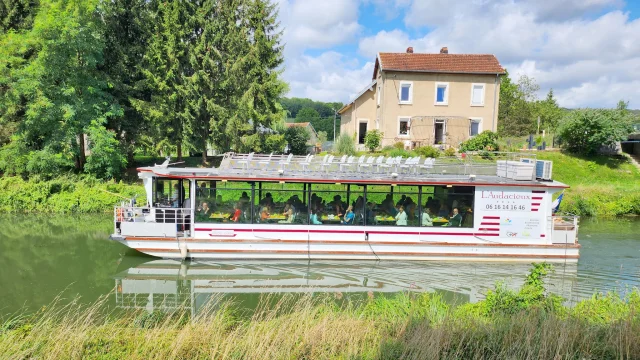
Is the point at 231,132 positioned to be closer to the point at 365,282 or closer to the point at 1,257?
the point at 1,257

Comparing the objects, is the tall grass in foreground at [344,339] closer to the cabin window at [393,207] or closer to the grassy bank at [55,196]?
the cabin window at [393,207]

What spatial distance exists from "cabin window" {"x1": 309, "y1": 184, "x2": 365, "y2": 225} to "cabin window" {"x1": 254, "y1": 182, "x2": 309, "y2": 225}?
281 mm

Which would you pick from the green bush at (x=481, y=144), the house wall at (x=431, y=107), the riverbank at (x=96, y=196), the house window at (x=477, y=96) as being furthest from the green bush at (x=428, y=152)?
the riverbank at (x=96, y=196)

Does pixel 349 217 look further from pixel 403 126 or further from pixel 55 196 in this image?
pixel 403 126

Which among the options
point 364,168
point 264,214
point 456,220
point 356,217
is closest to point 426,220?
point 456,220

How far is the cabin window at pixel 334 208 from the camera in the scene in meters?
14.1

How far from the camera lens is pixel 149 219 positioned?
13.7 meters

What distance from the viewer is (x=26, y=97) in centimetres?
2458

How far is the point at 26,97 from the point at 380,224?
2154 centimetres

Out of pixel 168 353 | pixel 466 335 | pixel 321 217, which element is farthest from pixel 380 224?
pixel 168 353

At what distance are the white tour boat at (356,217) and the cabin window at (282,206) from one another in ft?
0.10

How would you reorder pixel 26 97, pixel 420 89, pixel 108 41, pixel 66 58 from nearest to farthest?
pixel 66 58, pixel 26 97, pixel 108 41, pixel 420 89

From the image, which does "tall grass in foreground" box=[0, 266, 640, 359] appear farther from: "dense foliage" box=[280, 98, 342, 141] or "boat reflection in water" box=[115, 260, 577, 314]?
"dense foliage" box=[280, 98, 342, 141]

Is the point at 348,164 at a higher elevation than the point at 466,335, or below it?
higher
